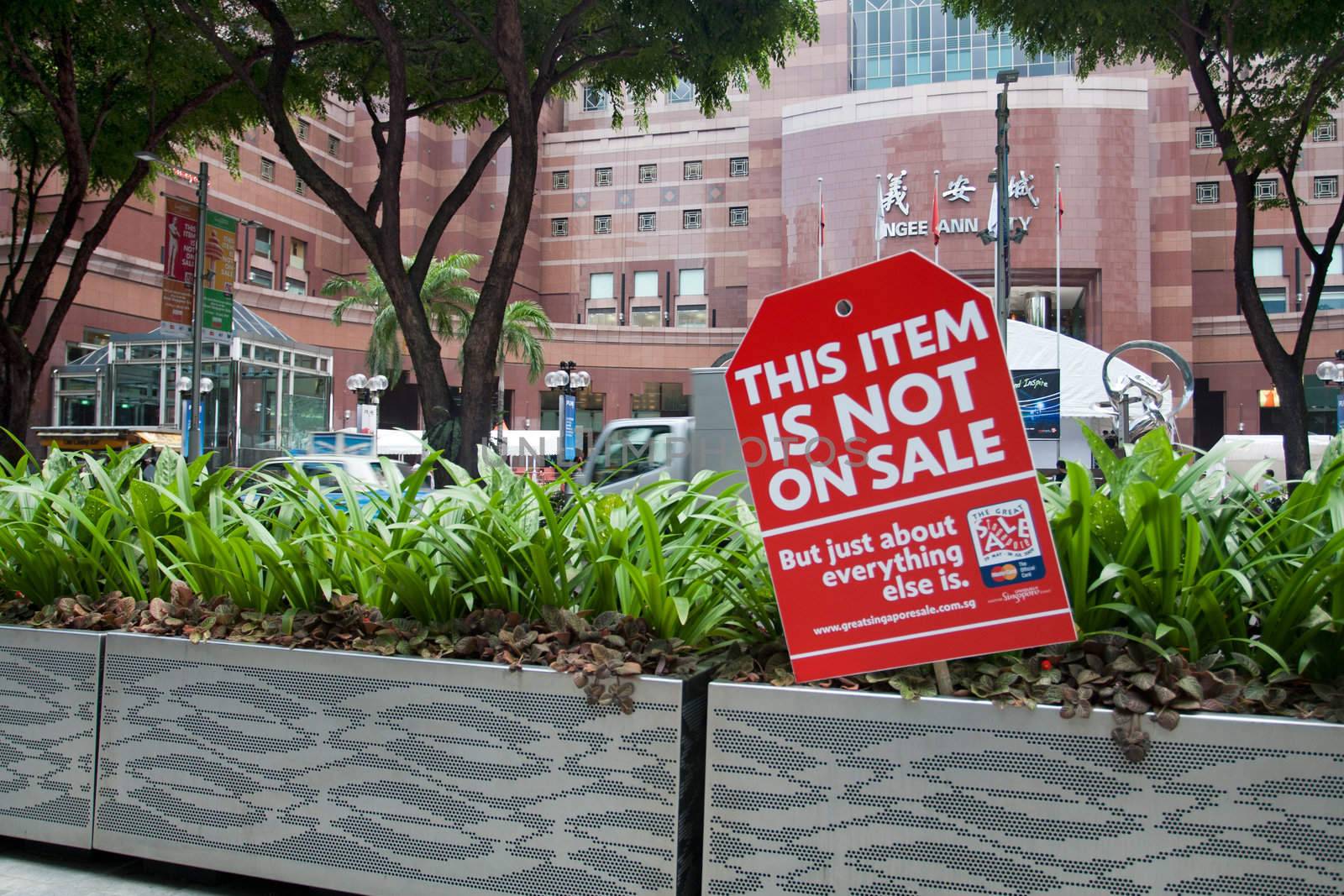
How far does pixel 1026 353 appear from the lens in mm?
31688

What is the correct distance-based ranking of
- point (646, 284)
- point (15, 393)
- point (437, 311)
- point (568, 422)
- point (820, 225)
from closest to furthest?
1. point (15, 393)
2. point (568, 422)
3. point (437, 311)
4. point (820, 225)
5. point (646, 284)

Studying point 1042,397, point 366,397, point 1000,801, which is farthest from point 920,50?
point 1000,801

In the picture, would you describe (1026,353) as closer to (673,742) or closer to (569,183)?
(673,742)

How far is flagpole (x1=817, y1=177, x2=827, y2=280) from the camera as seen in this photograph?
53438 millimetres

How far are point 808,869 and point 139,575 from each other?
2956 millimetres

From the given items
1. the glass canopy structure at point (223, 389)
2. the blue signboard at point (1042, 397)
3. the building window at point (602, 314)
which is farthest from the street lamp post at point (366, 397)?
the building window at point (602, 314)

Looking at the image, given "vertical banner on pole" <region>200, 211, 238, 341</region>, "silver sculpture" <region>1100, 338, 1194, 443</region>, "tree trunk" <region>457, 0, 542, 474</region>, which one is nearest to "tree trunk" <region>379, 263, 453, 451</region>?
"tree trunk" <region>457, 0, 542, 474</region>

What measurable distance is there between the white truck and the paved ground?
12.6 m

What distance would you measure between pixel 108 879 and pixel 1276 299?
202 feet

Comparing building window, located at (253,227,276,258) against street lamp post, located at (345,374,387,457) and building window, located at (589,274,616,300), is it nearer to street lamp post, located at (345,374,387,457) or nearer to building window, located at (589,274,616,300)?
street lamp post, located at (345,374,387,457)

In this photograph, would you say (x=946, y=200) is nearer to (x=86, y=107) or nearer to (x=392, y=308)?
(x=392, y=308)

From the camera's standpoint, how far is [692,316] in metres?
65.0

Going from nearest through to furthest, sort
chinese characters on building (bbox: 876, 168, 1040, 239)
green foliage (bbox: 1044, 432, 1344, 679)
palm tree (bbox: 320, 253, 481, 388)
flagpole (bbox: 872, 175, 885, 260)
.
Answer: green foliage (bbox: 1044, 432, 1344, 679) → palm tree (bbox: 320, 253, 481, 388) → flagpole (bbox: 872, 175, 885, 260) → chinese characters on building (bbox: 876, 168, 1040, 239)

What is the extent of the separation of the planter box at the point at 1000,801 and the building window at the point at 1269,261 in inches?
2355
